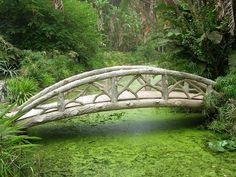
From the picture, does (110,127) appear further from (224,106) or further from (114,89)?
(224,106)

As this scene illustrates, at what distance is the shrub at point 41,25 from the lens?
1259 centimetres

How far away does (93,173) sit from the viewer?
4641 mm

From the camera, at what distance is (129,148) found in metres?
5.66

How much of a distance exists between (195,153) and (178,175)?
3.09 feet

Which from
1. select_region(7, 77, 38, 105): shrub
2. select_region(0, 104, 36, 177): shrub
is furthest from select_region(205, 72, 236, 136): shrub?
select_region(7, 77, 38, 105): shrub

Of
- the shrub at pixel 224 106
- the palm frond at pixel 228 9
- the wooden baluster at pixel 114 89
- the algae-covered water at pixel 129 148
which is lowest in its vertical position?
the algae-covered water at pixel 129 148

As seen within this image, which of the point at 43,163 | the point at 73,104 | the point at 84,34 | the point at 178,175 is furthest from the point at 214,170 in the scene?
the point at 84,34

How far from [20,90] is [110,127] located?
8.54ft

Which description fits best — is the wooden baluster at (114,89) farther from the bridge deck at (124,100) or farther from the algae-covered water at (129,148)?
the algae-covered water at (129,148)

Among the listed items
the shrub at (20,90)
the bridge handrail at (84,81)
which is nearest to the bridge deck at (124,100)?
the bridge handrail at (84,81)

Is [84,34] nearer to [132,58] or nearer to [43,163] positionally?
[132,58]

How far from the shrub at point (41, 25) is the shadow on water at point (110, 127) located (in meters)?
6.31

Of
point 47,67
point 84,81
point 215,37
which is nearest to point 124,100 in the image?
point 84,81

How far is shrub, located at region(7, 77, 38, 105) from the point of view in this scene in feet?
25.2
